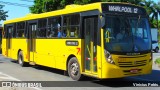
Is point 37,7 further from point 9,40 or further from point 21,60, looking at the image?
point 21,60

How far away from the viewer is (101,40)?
11.8 meters

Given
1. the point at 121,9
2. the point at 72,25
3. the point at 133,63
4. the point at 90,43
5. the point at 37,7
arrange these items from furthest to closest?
the point at 37,7 < the point at 72,25 < the point at 90,43 < the point at 121,9 < the point at 133,63

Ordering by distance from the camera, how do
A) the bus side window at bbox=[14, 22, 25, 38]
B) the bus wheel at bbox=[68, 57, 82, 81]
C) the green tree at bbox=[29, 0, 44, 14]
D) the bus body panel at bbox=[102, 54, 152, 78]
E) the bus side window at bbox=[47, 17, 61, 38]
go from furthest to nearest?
the green tree at bbox=[29, 0, 44, 14]
the bus side window at bbox=[14, 22, 25, 38]
the bus side window at bbox=[47, 17, 61, 38]
the bus wheel at bbox=[68, 57, 82, 81]
the bus body panel at bbox=[102, 54, 152, 78]

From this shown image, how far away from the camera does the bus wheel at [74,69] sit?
44.0 ft

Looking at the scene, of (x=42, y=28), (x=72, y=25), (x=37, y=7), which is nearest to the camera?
(x=72, y=25)

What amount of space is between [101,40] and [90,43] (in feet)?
3.04

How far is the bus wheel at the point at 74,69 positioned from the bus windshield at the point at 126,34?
2.19m

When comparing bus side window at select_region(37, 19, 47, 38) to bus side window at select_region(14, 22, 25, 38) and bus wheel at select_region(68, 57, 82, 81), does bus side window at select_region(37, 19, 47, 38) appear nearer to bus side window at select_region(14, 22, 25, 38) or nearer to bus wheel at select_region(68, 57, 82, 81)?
bus side window at select_region(14, 22, 25, 38)

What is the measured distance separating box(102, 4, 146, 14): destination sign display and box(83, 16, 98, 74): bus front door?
54cm

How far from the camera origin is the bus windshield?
11.8 meters

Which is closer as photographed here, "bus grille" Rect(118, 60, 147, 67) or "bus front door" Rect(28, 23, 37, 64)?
"bus grille" Rect(118, 60, 147, 67)

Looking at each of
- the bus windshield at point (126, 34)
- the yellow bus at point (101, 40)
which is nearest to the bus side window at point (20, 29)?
the yellow bus at point (101, 40)

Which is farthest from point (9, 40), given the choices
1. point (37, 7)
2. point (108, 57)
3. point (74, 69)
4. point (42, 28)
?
point (37, 7)

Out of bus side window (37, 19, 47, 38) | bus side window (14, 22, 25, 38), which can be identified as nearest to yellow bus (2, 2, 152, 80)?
bus side window (37, 19, 47, 38)
